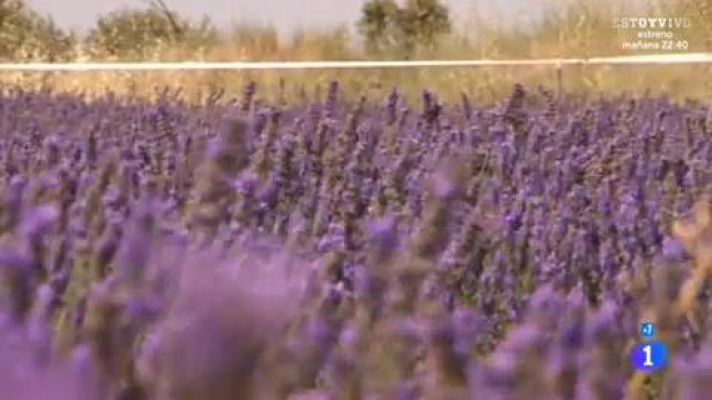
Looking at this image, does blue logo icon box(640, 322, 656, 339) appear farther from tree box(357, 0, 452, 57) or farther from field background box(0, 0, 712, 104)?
tree box(357, 0, 452, 57)

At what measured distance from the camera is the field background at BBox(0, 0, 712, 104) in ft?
37.5

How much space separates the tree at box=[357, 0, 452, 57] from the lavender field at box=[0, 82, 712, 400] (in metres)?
13.9

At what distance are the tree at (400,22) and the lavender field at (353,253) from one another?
13.9m

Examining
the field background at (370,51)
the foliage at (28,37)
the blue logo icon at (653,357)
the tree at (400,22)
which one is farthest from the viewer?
the tree at (400,22)

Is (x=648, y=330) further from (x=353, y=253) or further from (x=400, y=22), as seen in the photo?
(x=400, y=22)

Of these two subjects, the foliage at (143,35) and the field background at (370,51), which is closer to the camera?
the field background at (370,51)

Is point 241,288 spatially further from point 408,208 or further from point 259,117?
point 259,117

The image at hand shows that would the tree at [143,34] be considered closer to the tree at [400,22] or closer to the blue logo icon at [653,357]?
the tree at [400,22]

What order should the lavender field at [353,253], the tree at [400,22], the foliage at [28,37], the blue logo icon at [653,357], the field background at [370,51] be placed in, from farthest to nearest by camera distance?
the tree at [400,22] → the foliage at [28,37] → the field background at [370,51] → the blue logo icon at [653,357] → the lavender field at [353,253]

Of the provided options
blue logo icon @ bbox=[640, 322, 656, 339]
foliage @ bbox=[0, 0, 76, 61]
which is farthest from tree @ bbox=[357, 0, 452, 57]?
blue logo icon @ bbox=[640, 322, 656, 339]

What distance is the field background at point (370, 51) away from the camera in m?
11.4

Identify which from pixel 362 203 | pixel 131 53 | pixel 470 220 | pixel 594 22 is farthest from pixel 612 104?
pixel 131 53

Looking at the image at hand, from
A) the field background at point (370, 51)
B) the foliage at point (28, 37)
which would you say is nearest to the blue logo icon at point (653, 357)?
the field background at point (370, 51)

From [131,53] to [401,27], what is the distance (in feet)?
14.1
